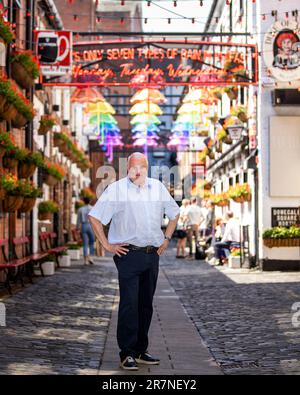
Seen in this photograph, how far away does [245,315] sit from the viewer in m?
12.3

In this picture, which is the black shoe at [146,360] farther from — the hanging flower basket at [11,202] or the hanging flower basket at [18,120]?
the hanging flower basket at [18,120]

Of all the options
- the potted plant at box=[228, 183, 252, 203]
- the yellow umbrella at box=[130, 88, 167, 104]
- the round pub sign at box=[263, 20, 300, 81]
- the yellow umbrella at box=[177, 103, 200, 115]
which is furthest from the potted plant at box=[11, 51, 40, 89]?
the yellow umbrella at box=[177, 103, 200, 115]

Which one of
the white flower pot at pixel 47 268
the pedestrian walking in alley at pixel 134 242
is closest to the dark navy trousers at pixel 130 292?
the pedestrian walking in alley at pixel 134 242

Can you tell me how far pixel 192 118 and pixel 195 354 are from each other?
21.5m

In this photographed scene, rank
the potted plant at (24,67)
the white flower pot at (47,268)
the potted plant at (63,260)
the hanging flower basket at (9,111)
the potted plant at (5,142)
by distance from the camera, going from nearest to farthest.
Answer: the potted plant at (5,142) → the hanging flower basket at (9,111) → the potted plant at (24,67) → the white flower pot at (47,268) → the potted plant at (63,260)

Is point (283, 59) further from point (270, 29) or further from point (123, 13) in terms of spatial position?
point (123, 13)

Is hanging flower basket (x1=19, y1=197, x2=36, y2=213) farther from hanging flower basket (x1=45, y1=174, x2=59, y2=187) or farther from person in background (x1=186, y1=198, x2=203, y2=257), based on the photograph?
person in background (x1=186, y1=198, x2=203, y2=257)

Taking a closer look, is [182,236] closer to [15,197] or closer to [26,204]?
[26,204]

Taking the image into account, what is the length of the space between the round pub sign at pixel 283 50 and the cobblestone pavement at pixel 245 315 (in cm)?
467

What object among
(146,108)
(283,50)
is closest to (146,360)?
(283,50)

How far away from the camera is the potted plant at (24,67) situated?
1844 cm

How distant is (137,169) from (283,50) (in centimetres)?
1369

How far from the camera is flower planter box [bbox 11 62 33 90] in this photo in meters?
18.6
